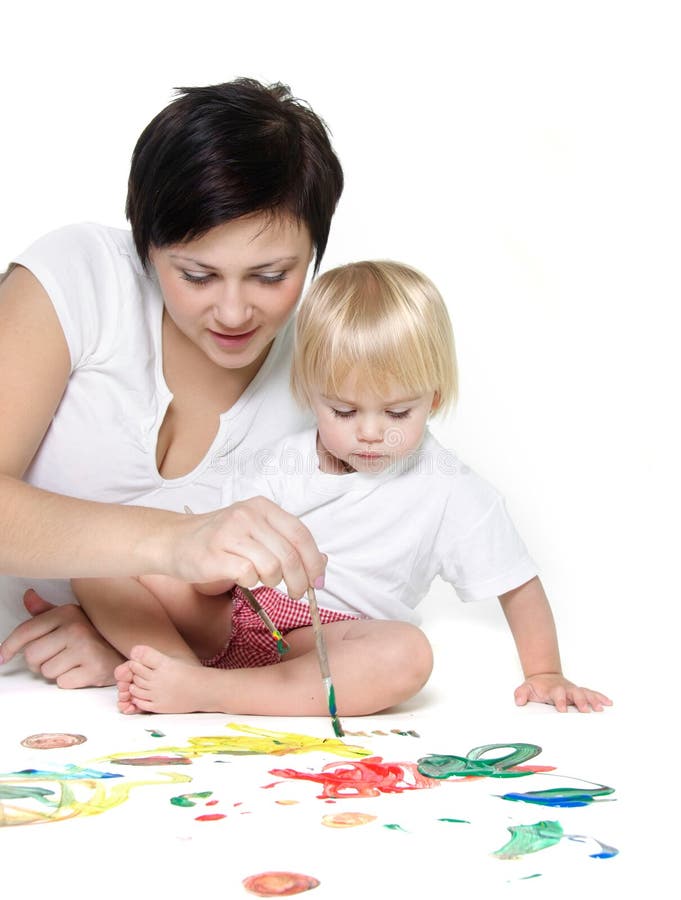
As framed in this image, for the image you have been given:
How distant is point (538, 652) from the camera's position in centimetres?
185

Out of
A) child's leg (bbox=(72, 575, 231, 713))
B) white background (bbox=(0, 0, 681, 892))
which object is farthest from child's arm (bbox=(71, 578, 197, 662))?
white background (bbox=(0, 0, 681, 892))

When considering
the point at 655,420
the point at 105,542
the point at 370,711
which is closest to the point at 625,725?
the point at 370,711

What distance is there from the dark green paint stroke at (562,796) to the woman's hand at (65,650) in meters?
0.77

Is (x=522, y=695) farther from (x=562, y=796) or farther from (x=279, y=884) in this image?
(x=279, y=884)

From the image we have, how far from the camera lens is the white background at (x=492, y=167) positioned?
2604 millimetres

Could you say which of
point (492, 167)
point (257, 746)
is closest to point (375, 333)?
point (257, 746)

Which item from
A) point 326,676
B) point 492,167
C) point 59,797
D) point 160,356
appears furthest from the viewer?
point 492,167

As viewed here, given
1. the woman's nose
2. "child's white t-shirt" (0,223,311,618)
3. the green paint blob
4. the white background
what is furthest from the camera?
the white background

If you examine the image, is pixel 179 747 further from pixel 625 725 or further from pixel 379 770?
pixel 625 725

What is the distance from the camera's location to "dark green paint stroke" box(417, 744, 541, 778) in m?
1.37

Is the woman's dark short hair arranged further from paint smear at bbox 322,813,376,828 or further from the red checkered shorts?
paint smear at bbox 322,813,376,828

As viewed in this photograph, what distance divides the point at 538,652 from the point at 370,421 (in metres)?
0.45

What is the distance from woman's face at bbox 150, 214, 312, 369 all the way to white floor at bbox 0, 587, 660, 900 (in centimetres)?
57

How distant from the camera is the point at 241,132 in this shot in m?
1.69
